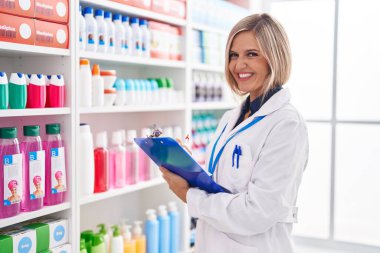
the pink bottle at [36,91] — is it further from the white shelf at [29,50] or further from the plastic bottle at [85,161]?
the plastic bottle at [85,161]

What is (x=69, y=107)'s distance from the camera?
2049 millimetres

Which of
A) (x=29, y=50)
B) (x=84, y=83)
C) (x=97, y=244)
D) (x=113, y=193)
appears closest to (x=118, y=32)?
(x=84, y=83)

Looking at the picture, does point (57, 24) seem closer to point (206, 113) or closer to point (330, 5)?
point (206, 113)

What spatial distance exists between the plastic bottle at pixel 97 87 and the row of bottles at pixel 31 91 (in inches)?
8.6

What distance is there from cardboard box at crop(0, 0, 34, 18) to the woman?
822 millimetres

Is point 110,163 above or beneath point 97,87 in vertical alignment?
beneath

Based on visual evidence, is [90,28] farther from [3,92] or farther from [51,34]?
[3,92]

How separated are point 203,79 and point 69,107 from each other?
1.38 meters

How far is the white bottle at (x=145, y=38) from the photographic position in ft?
8.31

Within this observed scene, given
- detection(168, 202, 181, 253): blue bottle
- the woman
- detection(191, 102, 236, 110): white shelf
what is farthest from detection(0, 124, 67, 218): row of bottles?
detection(191, 102, 236, 110): white shelf

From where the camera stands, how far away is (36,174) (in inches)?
74.7

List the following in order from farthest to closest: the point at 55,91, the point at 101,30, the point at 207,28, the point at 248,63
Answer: the point at 207,28
the point at 101,30
the point at 55,91
the point at 248,63

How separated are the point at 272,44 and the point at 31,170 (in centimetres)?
109

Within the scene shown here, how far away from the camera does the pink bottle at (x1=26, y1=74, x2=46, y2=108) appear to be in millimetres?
1893
